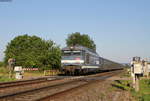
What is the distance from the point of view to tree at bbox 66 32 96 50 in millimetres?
96394

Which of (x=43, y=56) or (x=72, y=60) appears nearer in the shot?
(x=72, y=60)

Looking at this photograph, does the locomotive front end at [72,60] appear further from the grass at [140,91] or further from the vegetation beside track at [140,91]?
the grass at [140,91]

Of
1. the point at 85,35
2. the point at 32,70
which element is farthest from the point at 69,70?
the point at 85,35

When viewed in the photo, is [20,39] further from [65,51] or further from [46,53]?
[65,51]

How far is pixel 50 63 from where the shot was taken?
134 feet

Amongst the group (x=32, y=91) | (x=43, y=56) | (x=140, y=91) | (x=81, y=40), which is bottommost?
(x=140, y=91)

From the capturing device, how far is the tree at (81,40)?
96394mm

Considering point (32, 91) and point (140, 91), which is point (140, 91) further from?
point (32, 91)

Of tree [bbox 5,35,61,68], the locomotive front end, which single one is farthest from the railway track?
tree [bbox 5,35,61,68]

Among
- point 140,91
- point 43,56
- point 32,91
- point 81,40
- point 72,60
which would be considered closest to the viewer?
point 32,91

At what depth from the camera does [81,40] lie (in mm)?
97000

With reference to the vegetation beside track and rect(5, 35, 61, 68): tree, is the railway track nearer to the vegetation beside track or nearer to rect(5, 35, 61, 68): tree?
the vegetation beside track

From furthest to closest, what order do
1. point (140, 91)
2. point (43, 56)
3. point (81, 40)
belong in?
point (81, 40), point (43, 56), point (140, 91)

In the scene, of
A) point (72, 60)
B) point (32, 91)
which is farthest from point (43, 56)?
point (32, 91)
